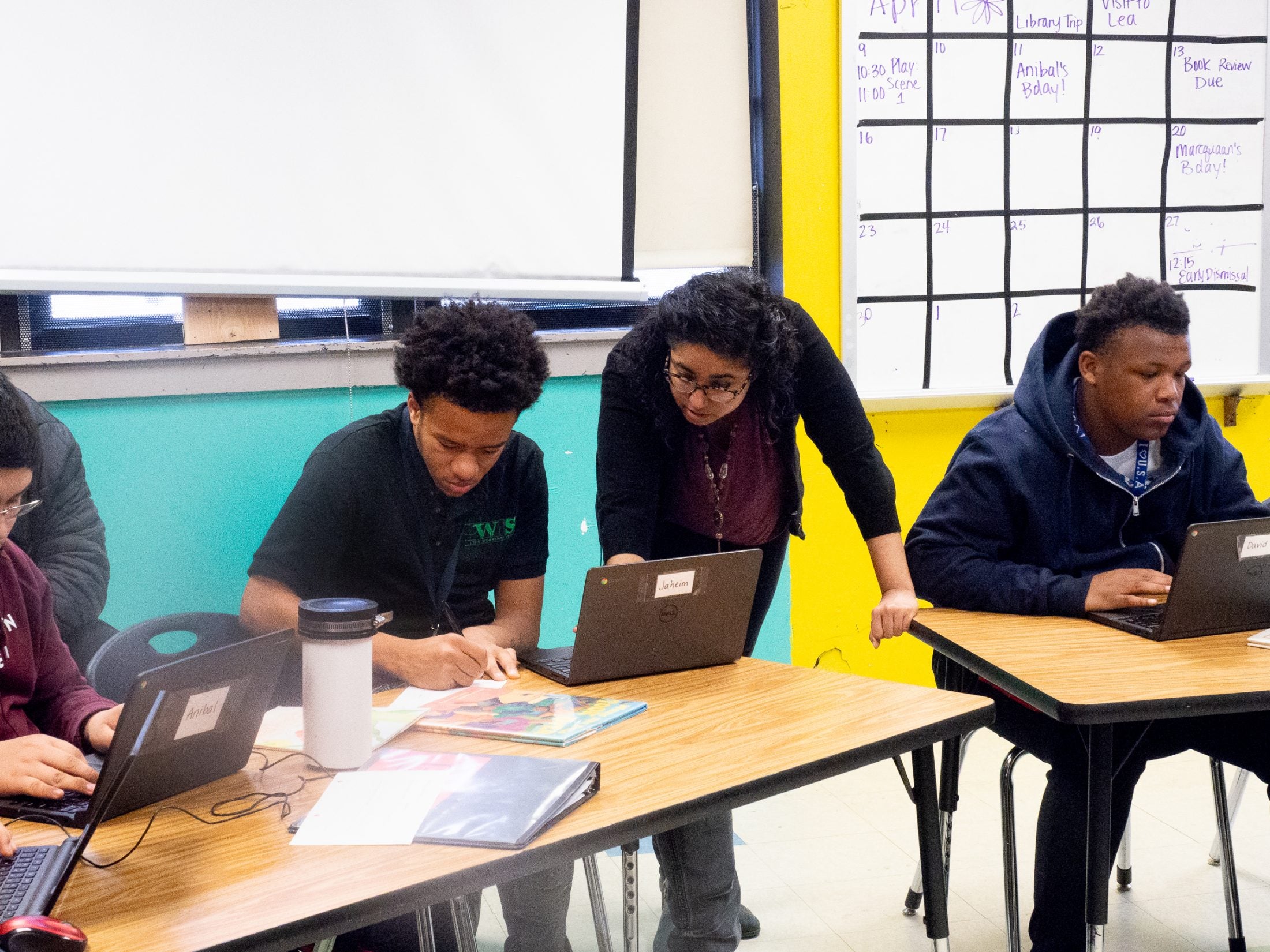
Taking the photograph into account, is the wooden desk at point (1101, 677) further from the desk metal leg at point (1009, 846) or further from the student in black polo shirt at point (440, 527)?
the student in black polo shirt at point (440, 527)

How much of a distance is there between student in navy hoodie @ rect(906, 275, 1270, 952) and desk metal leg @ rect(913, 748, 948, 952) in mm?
432

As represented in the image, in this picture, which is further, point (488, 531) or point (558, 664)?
point (488, 531)

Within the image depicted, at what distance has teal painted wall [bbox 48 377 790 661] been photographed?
237 cm

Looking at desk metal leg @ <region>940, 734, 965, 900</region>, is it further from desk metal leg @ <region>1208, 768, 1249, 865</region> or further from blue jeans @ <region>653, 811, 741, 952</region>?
desk metal leg @ <region>1208, 768, 1249, 865</region>

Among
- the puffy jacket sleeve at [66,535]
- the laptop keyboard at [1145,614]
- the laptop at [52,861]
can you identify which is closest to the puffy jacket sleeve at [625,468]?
the laptop keyboard at [1145,614]

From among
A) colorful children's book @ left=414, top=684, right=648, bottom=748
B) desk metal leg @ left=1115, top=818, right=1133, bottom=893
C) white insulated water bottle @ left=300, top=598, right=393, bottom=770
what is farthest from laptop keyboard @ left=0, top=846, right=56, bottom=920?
desk metal leg @ left=1115, top=818, right=1133, bottom=893

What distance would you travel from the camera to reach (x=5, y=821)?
4.05ft

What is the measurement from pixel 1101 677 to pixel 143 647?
55.9 inches

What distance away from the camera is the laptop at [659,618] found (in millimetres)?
1628

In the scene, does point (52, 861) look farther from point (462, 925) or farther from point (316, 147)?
point (316, 147)

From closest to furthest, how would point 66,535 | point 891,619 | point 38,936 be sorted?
point 38,936 < point 891,619 < point 66,535

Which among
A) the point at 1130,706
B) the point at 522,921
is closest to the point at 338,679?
the point at 522,921

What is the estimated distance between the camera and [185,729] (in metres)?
1.23

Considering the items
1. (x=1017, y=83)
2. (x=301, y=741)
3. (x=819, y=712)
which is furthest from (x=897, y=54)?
(x=301, y=741)
